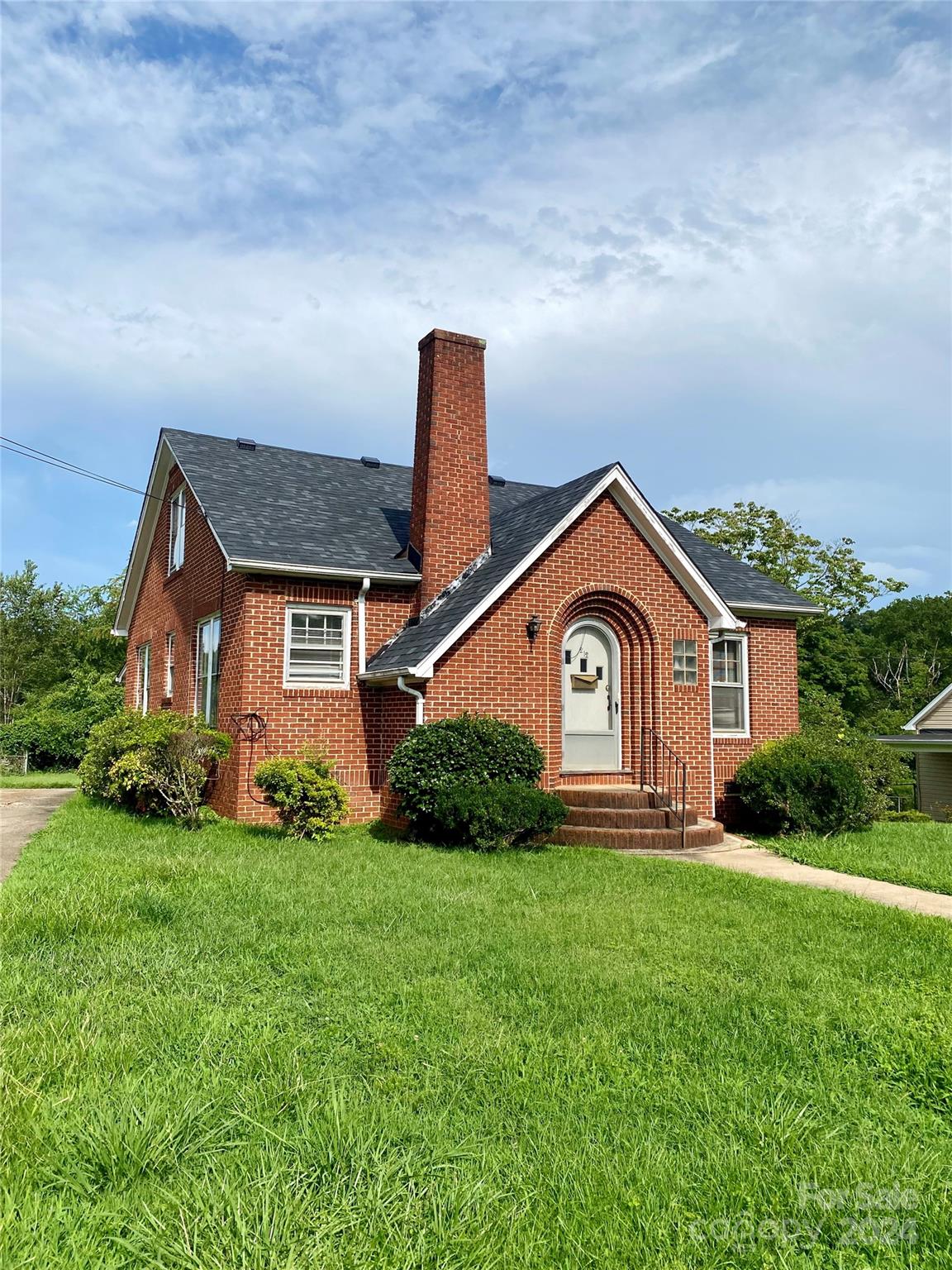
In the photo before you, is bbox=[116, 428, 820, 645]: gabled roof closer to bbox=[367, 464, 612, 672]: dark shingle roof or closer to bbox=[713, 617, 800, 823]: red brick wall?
bbox=[367, 464, 612, 672]: dark shingle roof

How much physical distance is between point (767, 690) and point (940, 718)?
16893 mm

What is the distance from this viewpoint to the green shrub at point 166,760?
12.8 metres

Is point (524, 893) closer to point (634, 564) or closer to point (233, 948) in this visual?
point (233, 948)

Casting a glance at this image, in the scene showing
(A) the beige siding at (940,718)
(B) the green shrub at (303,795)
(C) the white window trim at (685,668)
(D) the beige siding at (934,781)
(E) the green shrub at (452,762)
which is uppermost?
(C) the white window trim at (685,668)

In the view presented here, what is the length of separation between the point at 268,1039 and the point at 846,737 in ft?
44.4

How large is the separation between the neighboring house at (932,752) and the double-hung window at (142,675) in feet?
75.0

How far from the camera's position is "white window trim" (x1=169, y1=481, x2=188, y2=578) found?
58.4 ft

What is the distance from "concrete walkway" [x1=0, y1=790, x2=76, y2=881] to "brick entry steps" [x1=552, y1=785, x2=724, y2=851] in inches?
269

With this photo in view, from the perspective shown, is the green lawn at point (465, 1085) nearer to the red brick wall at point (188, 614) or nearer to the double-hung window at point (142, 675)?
the red brick wall at point (188, 614)

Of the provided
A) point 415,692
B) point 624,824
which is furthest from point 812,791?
point 415,692

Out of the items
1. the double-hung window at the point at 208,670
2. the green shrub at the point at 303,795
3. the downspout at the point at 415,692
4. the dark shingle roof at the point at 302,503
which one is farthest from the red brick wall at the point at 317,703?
the double-hung window at the point at 208,670

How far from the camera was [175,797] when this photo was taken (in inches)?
518

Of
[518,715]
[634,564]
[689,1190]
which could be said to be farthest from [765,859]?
[689,1190]

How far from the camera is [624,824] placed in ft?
40.2
